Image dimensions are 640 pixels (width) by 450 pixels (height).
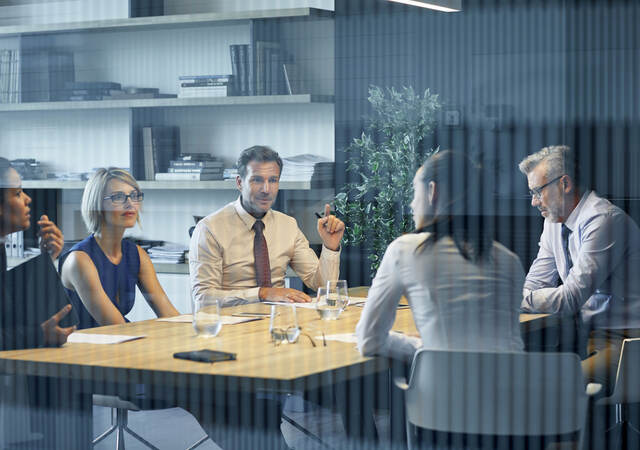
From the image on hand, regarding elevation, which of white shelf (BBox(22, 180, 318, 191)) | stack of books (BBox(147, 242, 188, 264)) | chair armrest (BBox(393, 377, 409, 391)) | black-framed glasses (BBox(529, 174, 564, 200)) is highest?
white shelf (BBox(22, 180, 318, 191))

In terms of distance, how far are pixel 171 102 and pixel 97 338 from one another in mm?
653

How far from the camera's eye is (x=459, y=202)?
6.46 ft

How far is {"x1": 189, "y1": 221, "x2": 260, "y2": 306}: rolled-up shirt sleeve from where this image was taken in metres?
2.47

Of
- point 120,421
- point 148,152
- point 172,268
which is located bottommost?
point 120,421

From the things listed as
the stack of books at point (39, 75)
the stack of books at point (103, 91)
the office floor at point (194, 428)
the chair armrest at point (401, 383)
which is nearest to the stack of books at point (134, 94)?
the stack of books at point (103, 91)

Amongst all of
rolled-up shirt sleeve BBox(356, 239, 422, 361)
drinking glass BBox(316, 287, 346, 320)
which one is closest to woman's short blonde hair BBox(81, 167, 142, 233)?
drinking glass BBox(316, 287, 346, 320)

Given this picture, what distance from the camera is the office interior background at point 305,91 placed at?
6.21 feet

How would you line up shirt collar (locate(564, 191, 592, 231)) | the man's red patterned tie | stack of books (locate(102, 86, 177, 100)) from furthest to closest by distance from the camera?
the man's red patterned tie, stack of books (locate(102, 86, 177, 100)), shirt collar (locate(564, 191, 592, 231))

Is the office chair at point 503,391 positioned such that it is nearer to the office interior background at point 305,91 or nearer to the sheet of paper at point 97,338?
the office interior background at point 305,91

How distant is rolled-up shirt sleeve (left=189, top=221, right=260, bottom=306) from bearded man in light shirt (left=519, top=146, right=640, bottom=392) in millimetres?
925

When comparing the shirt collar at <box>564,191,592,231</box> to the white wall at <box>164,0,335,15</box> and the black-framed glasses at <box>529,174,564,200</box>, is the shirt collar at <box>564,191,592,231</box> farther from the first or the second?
the white wall at <box>164,0,335,15</box>

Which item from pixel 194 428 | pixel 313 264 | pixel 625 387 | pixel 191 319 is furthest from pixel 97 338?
pixel 625 387

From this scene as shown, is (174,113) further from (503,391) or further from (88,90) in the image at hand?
(503,391)

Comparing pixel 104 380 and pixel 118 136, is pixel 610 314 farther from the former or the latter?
pixel 118 136
